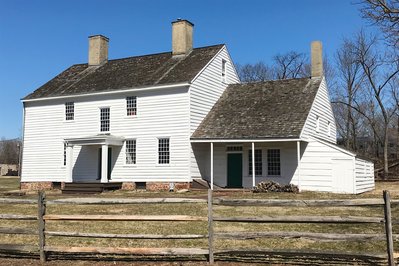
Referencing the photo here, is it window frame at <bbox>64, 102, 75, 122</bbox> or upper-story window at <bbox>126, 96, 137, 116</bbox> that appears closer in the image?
upper-story window at <bbox>126, 96, 137, 116</bbox>

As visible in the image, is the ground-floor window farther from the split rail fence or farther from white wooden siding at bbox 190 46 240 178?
the split rail fence

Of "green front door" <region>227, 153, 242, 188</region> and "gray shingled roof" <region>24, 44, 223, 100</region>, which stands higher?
"gray shingled roof" <region>24, 44, 223, 100</region>

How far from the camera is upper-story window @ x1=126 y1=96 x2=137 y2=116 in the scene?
2786cm

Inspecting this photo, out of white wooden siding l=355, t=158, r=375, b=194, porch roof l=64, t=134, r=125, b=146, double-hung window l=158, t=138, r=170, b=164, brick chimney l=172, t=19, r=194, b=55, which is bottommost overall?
white wooden siding l=355, t=158, r=375, b=194

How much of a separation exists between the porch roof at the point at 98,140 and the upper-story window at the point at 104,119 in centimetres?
100

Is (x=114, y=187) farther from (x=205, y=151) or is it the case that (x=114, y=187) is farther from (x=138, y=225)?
(x=138, y=225)

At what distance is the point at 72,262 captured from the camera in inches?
324

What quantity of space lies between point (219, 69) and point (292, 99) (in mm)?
5688

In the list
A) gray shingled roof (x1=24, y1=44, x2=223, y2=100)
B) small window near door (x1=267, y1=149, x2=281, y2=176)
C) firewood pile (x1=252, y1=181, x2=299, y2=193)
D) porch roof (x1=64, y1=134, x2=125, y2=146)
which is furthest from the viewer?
gray shingled roof (x1=24, y1=44, x2=223, y2=100)

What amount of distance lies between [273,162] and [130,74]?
11230 millimetres

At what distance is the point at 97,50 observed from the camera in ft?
110

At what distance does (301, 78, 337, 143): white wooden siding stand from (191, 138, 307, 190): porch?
4.05 ft

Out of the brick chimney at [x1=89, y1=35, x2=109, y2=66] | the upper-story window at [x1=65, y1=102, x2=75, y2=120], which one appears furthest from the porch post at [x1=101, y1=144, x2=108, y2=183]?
the brick chimney at [x1=89, y1=35, x2=109, y2=66]

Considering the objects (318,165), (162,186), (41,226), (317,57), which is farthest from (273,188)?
(41,226)
